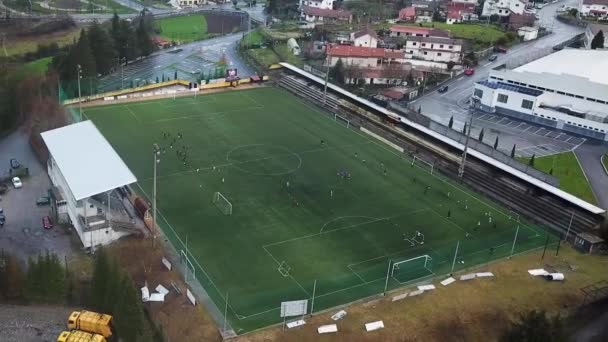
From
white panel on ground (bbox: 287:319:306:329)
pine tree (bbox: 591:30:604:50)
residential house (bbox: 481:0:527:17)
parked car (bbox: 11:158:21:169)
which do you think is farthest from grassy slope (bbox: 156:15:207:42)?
white panel on ground (bbox: 287:319:306:329)

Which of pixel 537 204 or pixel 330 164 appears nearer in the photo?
pixel 537 204

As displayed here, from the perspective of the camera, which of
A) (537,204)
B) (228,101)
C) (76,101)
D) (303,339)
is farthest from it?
(228,101)

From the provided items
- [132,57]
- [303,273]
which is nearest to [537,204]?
[303,273]

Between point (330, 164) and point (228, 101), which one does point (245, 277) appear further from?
point (228, 101)

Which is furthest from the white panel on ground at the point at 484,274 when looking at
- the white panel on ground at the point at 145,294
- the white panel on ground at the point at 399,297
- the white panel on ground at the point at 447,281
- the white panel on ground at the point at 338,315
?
the white panel on ground at the point at 145,294

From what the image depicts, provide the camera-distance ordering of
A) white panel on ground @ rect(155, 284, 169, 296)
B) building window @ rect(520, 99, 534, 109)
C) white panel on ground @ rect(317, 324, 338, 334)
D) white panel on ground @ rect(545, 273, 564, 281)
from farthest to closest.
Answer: building window @ rect(520, 99, 534, 109), white panel on ground @ rect(545, 273, 564, 281), white panel on ground @ rect(155, 284, 169, 296), white panel on ground @ rect(317, 324, 338, 334)

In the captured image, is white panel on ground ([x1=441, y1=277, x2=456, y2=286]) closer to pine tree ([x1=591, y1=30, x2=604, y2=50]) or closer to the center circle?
the center circle

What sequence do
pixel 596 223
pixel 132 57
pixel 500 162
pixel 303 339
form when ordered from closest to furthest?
pixel 303 339, pixel 596 223, pixel 500 162, pixel 132 57

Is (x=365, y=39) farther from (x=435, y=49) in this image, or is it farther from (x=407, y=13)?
(x=407, y=13)
